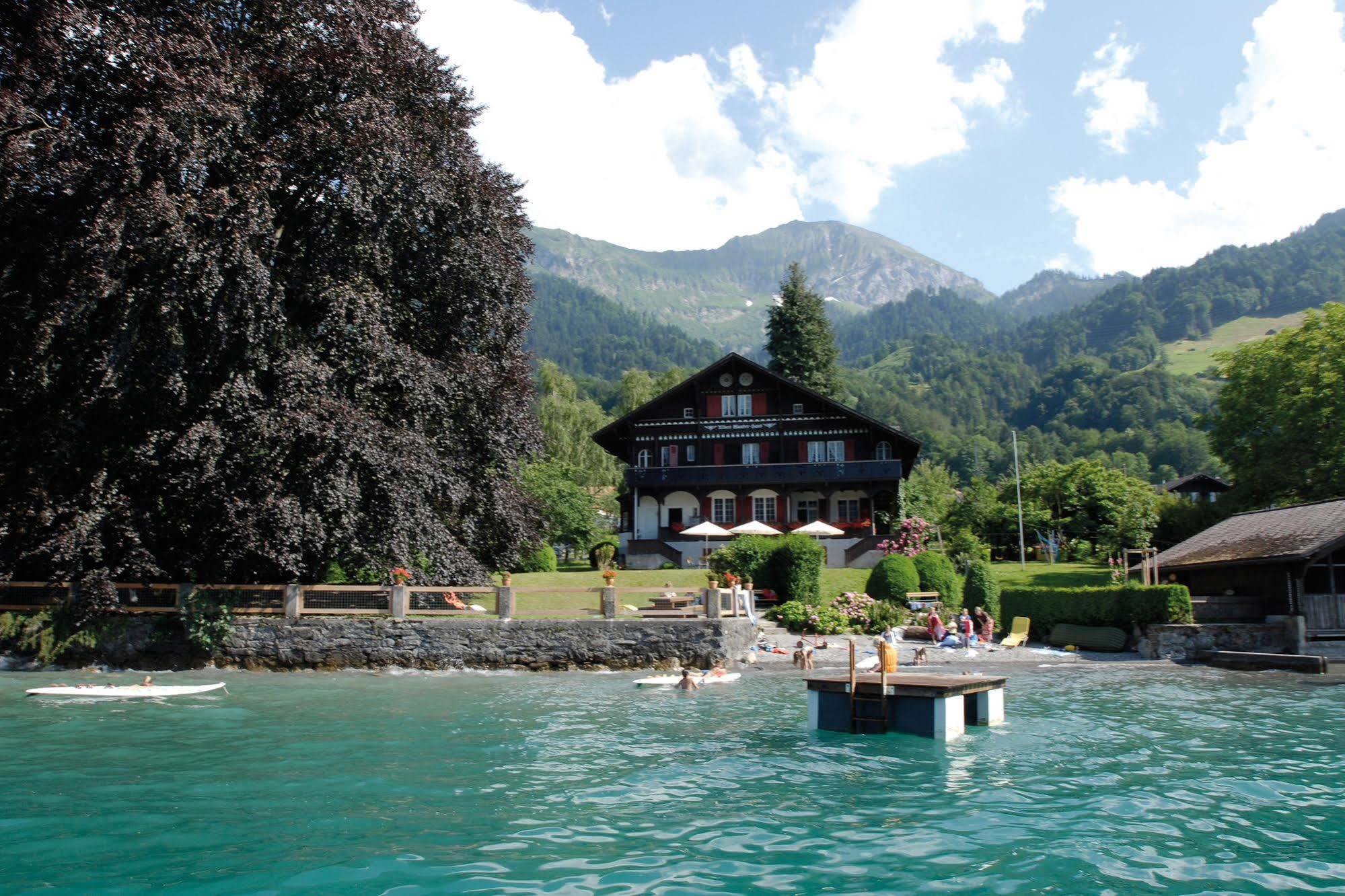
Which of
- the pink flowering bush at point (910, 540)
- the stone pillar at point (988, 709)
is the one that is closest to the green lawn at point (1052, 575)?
the pink flowering bush at point (910, 540)

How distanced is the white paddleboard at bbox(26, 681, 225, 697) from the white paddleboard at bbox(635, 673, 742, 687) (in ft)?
29.6

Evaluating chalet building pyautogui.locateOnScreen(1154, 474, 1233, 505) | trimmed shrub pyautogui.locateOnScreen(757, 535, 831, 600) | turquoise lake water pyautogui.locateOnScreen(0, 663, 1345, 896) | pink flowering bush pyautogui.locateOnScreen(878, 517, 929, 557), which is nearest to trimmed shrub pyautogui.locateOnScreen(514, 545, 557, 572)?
trimmed shrub pyautogui.locateOnScreen(757, 535, 831, 600)

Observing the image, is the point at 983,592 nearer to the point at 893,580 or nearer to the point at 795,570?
the point at 893,580

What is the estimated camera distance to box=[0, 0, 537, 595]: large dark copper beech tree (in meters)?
22.2

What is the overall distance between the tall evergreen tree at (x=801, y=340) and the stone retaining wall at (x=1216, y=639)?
4391cm

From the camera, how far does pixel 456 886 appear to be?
806cm

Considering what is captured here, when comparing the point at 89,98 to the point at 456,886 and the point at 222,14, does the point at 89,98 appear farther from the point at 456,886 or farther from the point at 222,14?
the point at 456,886

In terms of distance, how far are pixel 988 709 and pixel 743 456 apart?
3446cm

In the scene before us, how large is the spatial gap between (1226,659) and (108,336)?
28.9 m

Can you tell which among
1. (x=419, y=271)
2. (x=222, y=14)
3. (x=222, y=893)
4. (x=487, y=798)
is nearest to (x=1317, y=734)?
(x=487, y=798)

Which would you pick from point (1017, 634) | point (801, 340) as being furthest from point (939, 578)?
point (801, 340)

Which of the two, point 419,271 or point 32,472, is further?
point 419,271

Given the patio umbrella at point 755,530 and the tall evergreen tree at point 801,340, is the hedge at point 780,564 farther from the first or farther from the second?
the tall evergreen tree at point 801,340

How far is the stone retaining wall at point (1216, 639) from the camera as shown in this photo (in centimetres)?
2595
